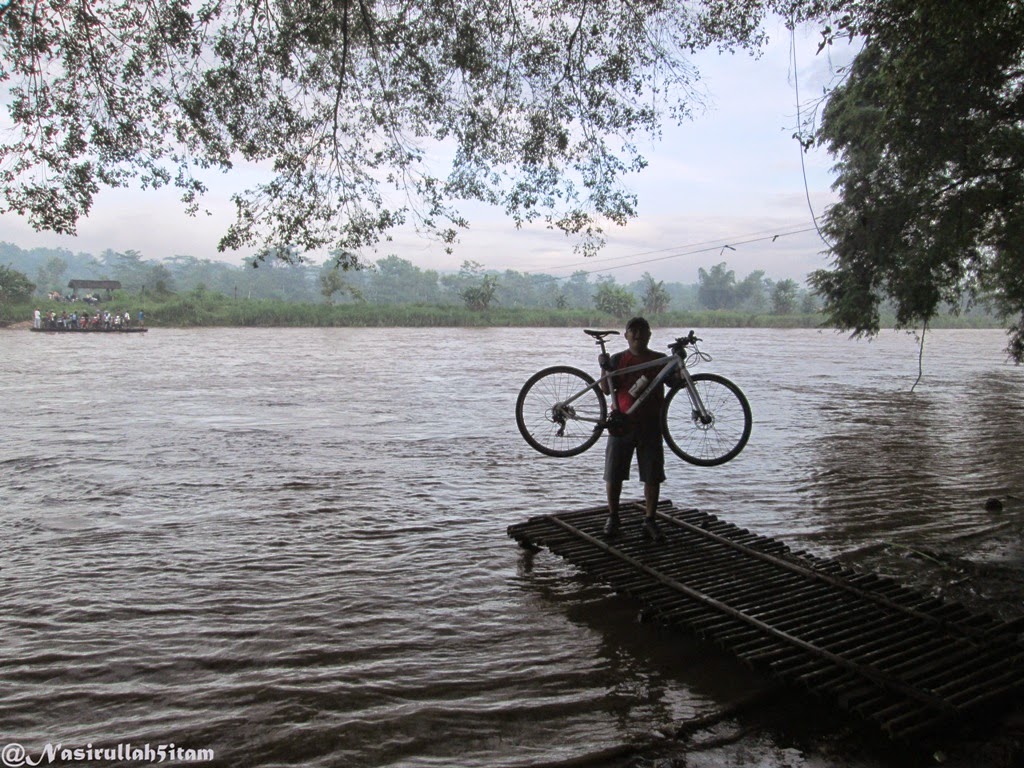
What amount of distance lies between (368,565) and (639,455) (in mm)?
2642

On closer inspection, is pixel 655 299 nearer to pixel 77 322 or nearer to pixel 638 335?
pixel 77 322

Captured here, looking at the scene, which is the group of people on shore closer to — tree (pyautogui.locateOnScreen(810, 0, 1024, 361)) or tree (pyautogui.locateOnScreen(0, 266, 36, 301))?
tree (pyautogui.locateOnScreen(0, 266, 36, 301))

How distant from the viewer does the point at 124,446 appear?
43.0 feet

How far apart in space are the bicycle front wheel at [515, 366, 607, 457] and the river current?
111cm

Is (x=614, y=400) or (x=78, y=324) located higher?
(x=78, y=324)

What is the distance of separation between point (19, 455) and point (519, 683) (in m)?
10.9

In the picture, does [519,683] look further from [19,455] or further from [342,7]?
[19,455]

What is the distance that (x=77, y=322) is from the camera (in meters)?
54.0

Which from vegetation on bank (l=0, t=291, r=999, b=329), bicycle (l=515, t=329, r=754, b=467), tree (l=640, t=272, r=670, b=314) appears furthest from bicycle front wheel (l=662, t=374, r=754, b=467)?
tree (l=640, t=272, r=670, b=314)

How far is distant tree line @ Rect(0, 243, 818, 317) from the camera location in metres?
85.0

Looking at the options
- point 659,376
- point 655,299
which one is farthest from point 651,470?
point 655,299

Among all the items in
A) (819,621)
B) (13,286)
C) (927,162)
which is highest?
(13,286)

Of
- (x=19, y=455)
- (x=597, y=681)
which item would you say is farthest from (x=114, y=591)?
(x=19, y=455)

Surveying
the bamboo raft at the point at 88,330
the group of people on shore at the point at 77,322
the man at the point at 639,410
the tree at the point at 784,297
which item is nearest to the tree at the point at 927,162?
the man at the point at 639,410
